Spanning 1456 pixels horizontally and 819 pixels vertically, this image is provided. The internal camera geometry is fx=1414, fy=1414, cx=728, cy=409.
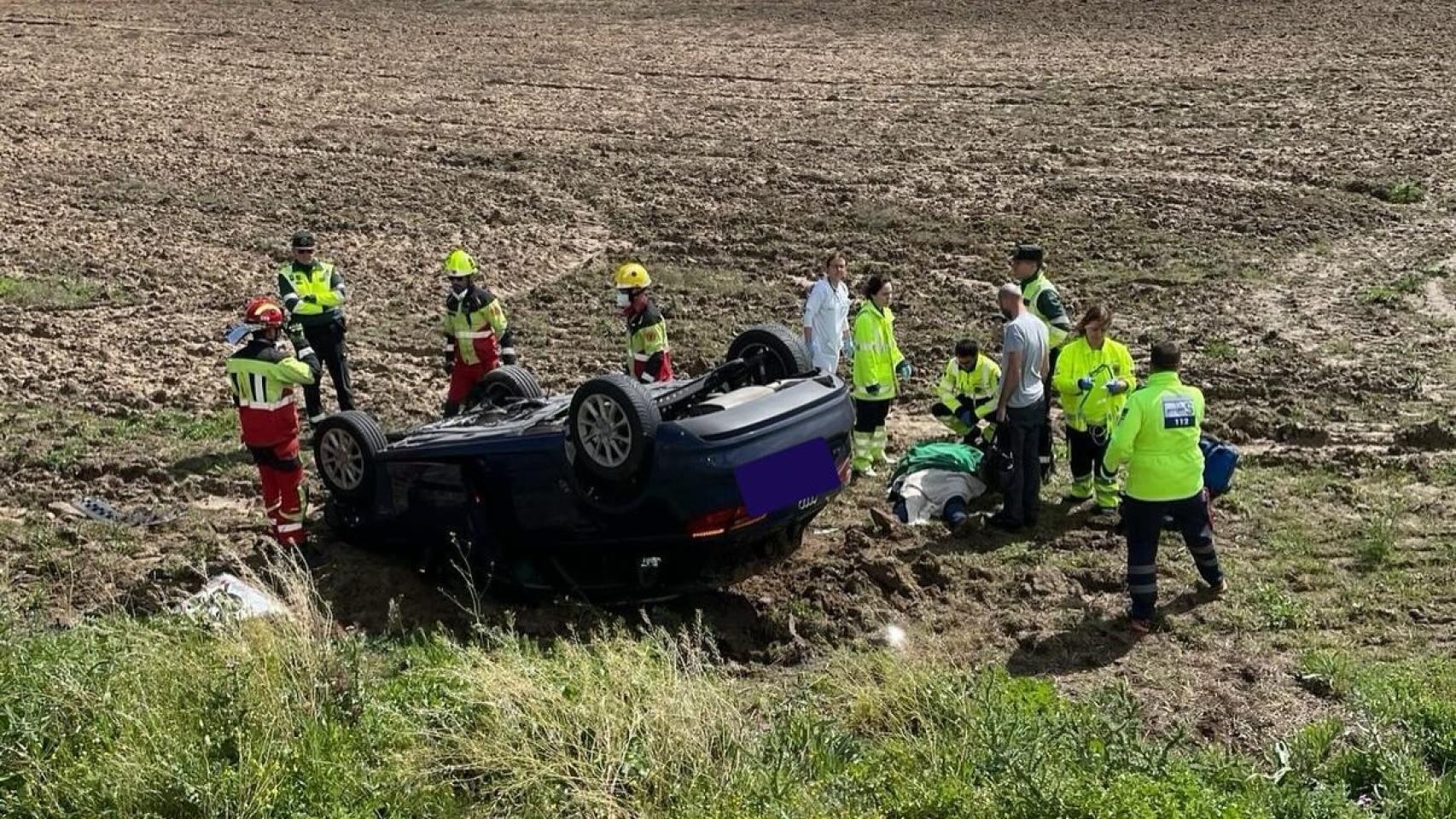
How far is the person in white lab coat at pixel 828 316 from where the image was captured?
37.7ft

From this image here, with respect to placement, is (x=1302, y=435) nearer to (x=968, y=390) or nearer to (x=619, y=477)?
(x=968, y=390)

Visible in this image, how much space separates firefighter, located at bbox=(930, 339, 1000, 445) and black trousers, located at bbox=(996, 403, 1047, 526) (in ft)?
2.07

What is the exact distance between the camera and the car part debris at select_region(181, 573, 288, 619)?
7.14 metres

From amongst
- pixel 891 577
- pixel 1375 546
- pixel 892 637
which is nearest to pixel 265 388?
pixel 891 577

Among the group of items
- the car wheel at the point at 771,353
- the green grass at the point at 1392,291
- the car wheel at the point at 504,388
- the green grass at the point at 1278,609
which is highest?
the car wheel at the point at 771,353

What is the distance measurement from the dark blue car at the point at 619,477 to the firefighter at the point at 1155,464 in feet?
5.45

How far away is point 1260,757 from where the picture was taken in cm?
635

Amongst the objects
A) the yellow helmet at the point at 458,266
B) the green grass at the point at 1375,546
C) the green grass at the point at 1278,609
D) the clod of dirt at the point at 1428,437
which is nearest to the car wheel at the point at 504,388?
the yellow helmet at the point at 458,266

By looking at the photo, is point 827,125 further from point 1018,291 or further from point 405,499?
point 405,499

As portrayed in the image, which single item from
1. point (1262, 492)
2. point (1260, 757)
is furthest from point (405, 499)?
point (1262, 492)

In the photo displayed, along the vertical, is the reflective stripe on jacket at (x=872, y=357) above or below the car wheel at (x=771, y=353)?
below

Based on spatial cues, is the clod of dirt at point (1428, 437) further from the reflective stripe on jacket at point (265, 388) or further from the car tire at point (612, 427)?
the reflective stripe on jacket at point (265, 388)

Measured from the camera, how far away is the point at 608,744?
5895mm

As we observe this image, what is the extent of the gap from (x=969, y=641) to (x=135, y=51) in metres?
26.1
